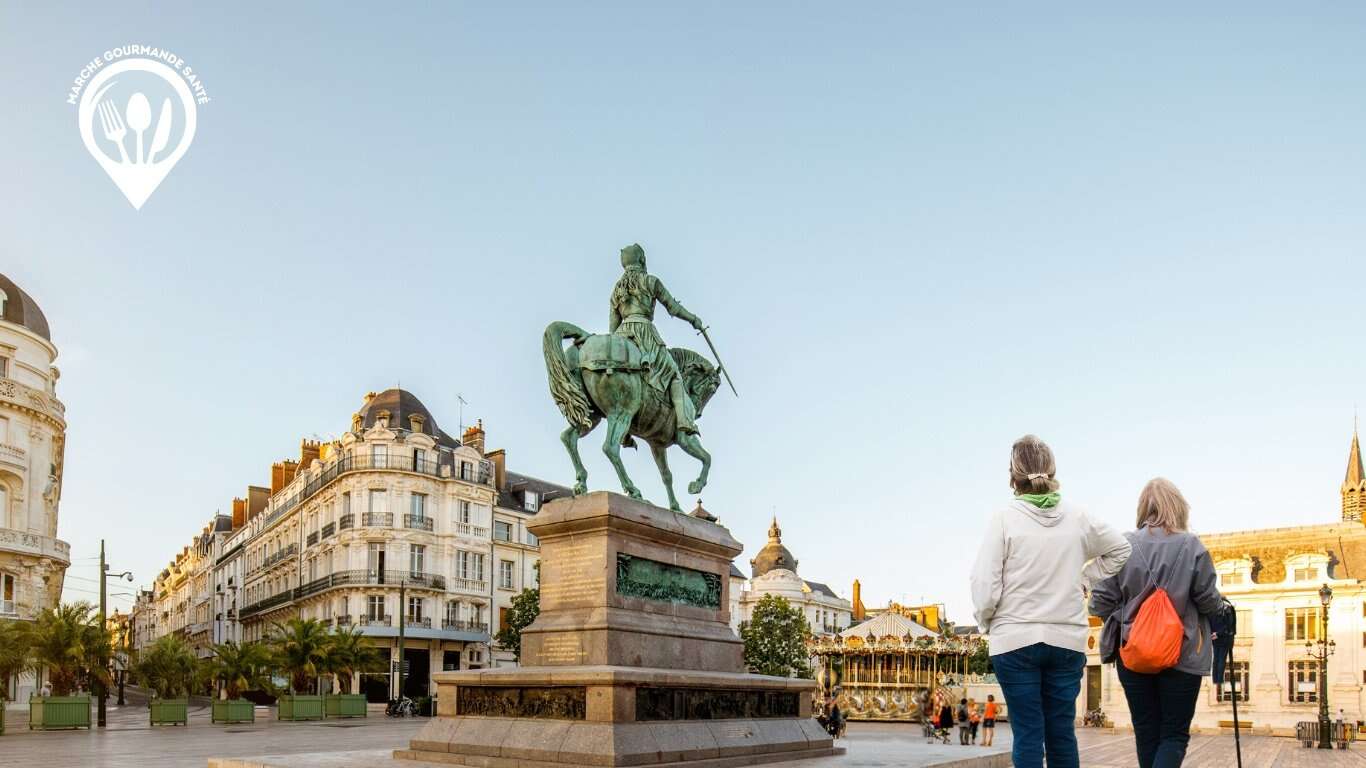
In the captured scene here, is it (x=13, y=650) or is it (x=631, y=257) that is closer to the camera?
(x=631, y=257)

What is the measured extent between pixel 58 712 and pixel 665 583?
26.0 m

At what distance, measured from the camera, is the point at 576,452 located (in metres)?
14.8

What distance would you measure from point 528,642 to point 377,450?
48.2 meters

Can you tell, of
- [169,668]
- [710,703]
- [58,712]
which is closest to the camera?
[710,703]

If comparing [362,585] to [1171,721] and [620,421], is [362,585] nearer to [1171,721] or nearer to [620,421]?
[620,421]

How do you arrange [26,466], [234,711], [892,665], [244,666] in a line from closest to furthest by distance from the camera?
[234,711] → [244,666] → [26,466] → [892,665]

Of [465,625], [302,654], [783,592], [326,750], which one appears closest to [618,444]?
[326,750]

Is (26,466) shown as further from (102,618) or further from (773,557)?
(773,557)

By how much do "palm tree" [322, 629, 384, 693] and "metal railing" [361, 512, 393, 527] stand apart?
9922 mm

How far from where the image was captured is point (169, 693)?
139 ft

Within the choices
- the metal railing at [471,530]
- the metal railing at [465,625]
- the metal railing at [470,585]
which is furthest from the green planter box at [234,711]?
the metal railing at [471,530]

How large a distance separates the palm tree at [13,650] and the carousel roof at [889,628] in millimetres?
36466

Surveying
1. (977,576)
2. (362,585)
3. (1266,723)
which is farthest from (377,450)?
(977,576)

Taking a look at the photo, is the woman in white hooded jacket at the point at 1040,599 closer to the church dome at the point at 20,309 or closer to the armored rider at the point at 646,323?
the armored rider at the point at 646,323
